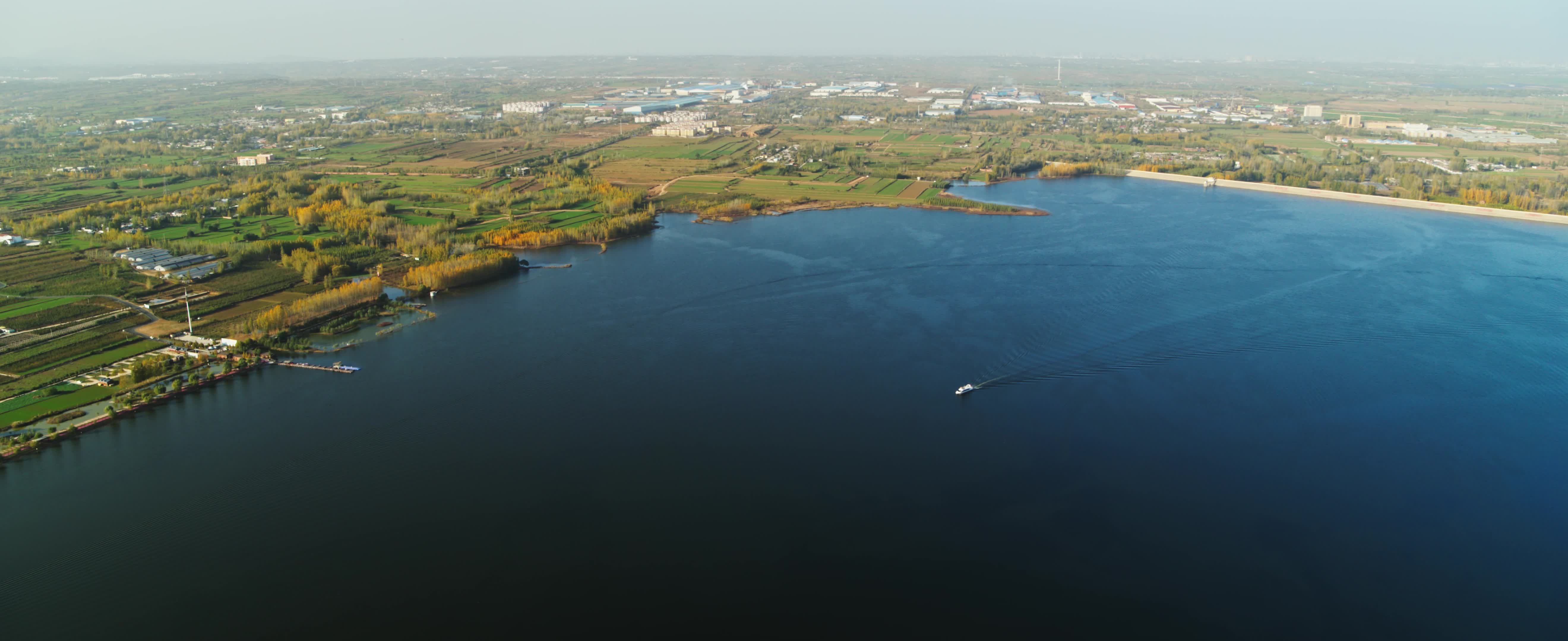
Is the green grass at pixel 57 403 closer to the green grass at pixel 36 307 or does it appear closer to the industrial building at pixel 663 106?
the green grass at pixel 36 307

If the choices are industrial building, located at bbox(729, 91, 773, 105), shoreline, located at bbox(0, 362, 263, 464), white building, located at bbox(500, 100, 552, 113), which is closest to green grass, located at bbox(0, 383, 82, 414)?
shoreline, located at bbox(0, 362, 263, 464)

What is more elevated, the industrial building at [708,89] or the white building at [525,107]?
the industrial building at [708,89]

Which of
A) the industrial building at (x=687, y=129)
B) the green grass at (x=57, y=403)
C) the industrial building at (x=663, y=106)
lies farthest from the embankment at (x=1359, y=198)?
the green grass at (x=57, y=403)

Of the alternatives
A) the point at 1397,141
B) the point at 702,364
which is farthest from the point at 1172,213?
the point at 1397,141

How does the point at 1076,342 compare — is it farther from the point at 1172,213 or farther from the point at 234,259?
the point at 234,259

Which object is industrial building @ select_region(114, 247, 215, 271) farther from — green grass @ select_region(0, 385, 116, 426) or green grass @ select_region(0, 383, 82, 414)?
green grass @ select_region(0, 385, 116, 426)

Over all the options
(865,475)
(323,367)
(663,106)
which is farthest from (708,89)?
(865,475)

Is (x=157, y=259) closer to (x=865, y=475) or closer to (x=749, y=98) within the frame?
(x=865, y=475)
